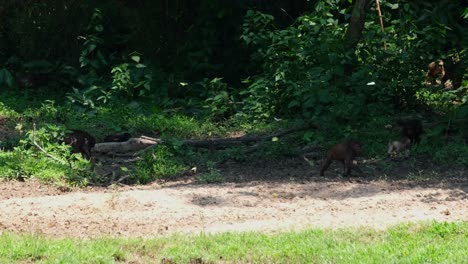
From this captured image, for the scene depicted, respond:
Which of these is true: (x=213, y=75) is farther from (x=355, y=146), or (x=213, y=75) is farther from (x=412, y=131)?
(x=355, y=146)

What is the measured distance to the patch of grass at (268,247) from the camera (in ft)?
22.3

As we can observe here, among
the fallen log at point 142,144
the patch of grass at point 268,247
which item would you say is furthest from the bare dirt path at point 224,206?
the fallen log at point 142,144

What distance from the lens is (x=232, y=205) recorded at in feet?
29.3

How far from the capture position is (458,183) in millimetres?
9609

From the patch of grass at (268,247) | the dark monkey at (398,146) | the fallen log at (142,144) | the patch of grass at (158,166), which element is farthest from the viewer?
the fallen log at (142,144)

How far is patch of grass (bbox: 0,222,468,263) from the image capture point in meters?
6.79

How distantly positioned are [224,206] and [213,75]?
7569mm

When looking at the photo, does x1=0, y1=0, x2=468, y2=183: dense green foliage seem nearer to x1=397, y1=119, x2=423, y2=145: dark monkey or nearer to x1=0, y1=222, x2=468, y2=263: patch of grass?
x1=397, y1=119, x2=423, y2=145: dark monkey

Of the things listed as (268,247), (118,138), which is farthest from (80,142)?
(268,247)

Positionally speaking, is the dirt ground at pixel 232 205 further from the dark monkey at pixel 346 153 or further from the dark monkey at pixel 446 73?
the dark monkey at pixel 446 73

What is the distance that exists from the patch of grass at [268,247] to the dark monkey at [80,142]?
3709mm

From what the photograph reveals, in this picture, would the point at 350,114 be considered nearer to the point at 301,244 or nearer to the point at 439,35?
the point at 439,35

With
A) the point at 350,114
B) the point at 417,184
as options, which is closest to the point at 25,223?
the point at 417,184

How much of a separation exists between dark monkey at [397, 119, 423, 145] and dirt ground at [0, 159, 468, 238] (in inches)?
46.4
